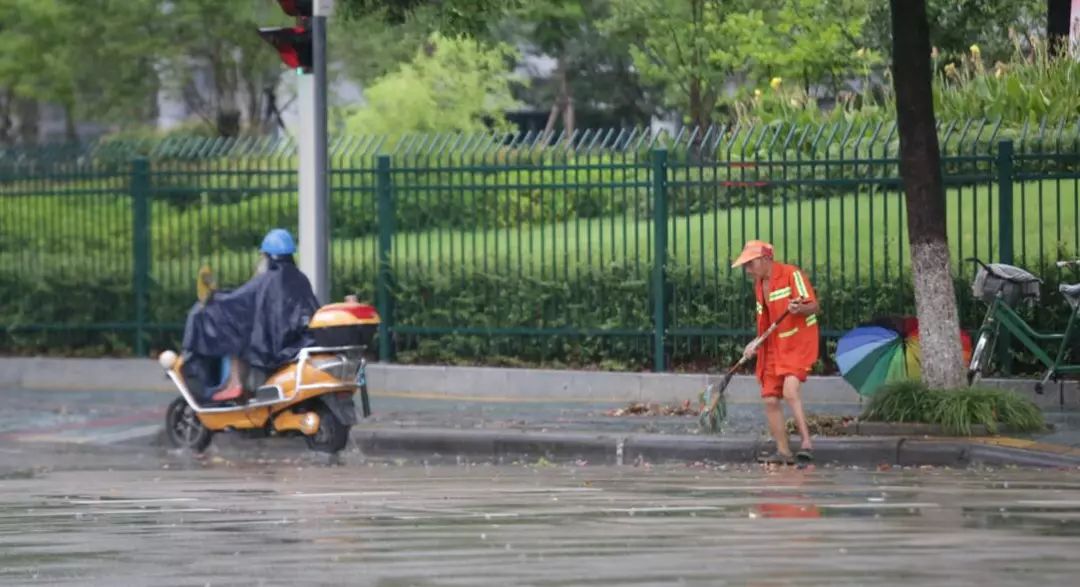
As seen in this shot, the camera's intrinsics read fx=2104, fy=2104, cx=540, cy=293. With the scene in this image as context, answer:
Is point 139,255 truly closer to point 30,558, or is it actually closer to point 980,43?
point 30,558

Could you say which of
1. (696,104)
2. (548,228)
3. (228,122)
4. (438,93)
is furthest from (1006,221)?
(228,122)

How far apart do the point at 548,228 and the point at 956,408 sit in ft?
16.8

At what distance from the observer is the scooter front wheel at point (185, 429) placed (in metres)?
15.6

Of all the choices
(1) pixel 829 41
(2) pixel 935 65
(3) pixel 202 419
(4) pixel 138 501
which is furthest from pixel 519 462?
(1) pixel 829 41

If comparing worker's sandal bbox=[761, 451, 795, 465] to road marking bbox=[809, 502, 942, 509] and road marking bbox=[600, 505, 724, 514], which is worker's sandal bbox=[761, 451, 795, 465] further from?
road marking bbox=[600, 505, 724, 514]

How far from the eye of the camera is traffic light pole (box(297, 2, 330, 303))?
52.2 ft

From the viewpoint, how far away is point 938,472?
43.2ft

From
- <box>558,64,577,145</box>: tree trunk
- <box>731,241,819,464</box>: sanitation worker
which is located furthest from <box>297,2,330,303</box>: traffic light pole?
<box>558,64,577,145</box>: tree trunk

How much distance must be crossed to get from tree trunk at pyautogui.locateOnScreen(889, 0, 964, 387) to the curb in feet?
3.46

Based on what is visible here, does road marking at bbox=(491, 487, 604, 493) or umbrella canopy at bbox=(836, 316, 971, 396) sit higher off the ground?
umbrella canopy at bbox=(836, 316, 971, 396)

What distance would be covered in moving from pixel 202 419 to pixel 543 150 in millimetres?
4329

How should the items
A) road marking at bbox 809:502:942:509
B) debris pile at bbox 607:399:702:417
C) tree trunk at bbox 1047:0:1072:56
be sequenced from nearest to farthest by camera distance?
road marking at bbox 809:502:942:509 < debris pile at bbox 607:399:702:417 < tree trunk at bbox 1047:0:1072:56

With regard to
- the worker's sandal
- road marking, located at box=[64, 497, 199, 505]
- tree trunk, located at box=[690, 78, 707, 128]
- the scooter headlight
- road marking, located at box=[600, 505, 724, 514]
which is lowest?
the worker's sandal

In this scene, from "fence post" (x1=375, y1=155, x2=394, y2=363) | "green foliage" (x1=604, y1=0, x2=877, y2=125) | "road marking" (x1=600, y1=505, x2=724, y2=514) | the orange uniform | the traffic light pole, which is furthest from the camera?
"green foliage" (x1=604, y1=0, x2=877, y2=125)
